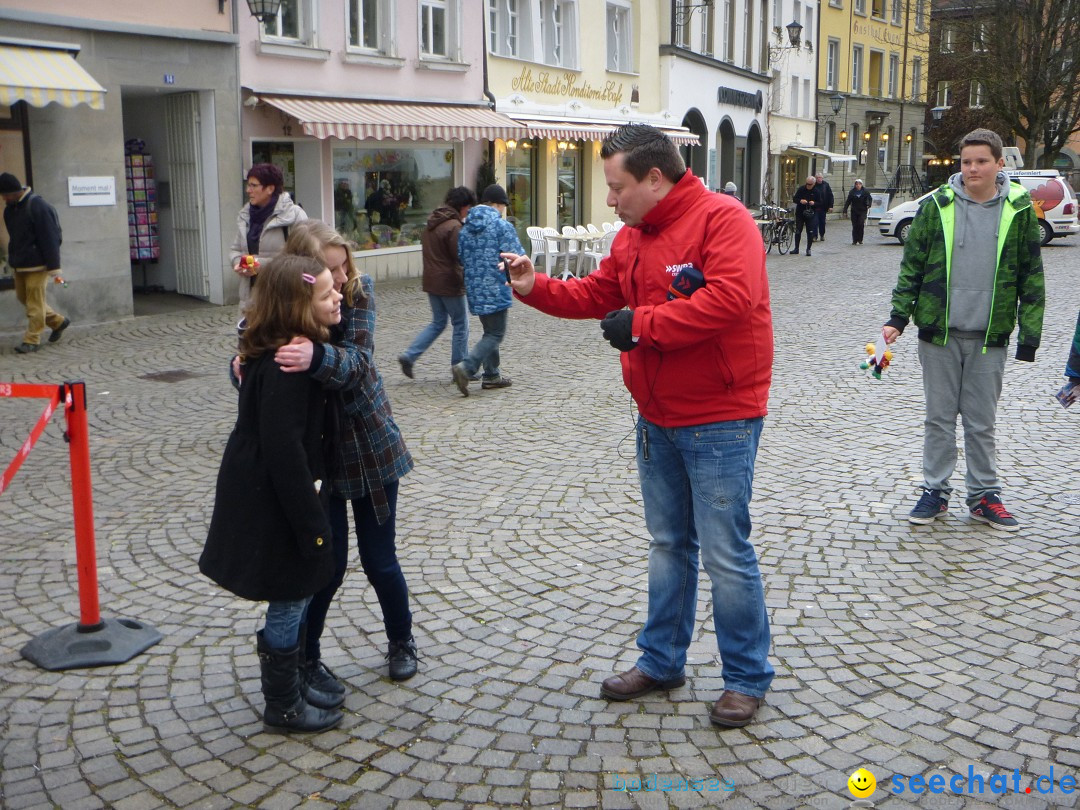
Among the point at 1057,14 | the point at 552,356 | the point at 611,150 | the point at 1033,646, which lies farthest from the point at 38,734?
the point at 1057,14

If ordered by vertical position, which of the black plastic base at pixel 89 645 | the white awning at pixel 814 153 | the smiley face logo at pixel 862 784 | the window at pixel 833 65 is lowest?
the smiley face logo at pixel 862 784

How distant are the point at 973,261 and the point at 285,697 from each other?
12.8ft

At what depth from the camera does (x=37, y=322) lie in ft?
36.5

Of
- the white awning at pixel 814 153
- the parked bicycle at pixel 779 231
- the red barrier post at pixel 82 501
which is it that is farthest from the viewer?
the white awning at pixel 814 153

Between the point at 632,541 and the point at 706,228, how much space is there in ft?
7.93

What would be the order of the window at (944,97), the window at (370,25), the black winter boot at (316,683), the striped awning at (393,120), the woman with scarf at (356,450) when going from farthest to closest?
the window at (944,97), the window at (370,25), the striped awning at (393,120), the black winter boot at (316,683), the woman with scarf at (356,450)

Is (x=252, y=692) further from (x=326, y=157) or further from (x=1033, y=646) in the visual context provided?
(x=326, y=157)

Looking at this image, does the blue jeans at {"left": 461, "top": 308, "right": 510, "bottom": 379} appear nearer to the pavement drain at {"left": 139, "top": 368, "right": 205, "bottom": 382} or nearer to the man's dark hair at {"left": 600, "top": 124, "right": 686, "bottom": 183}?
the pavement drain at {"left": 139, "top": 368, "right": 205, "bottom": 382}

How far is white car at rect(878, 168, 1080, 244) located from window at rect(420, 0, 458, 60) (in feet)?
37.8

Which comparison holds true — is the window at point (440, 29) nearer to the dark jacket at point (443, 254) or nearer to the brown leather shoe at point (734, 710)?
the dark jacket at point (443, 254)

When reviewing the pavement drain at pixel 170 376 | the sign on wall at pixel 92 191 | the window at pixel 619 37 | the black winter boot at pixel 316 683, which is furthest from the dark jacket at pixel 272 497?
the window at pixel 619 37

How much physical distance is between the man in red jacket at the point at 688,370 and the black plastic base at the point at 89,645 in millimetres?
1858

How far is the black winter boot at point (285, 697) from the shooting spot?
3473mm

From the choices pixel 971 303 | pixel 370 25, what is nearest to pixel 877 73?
pixel 370 25
